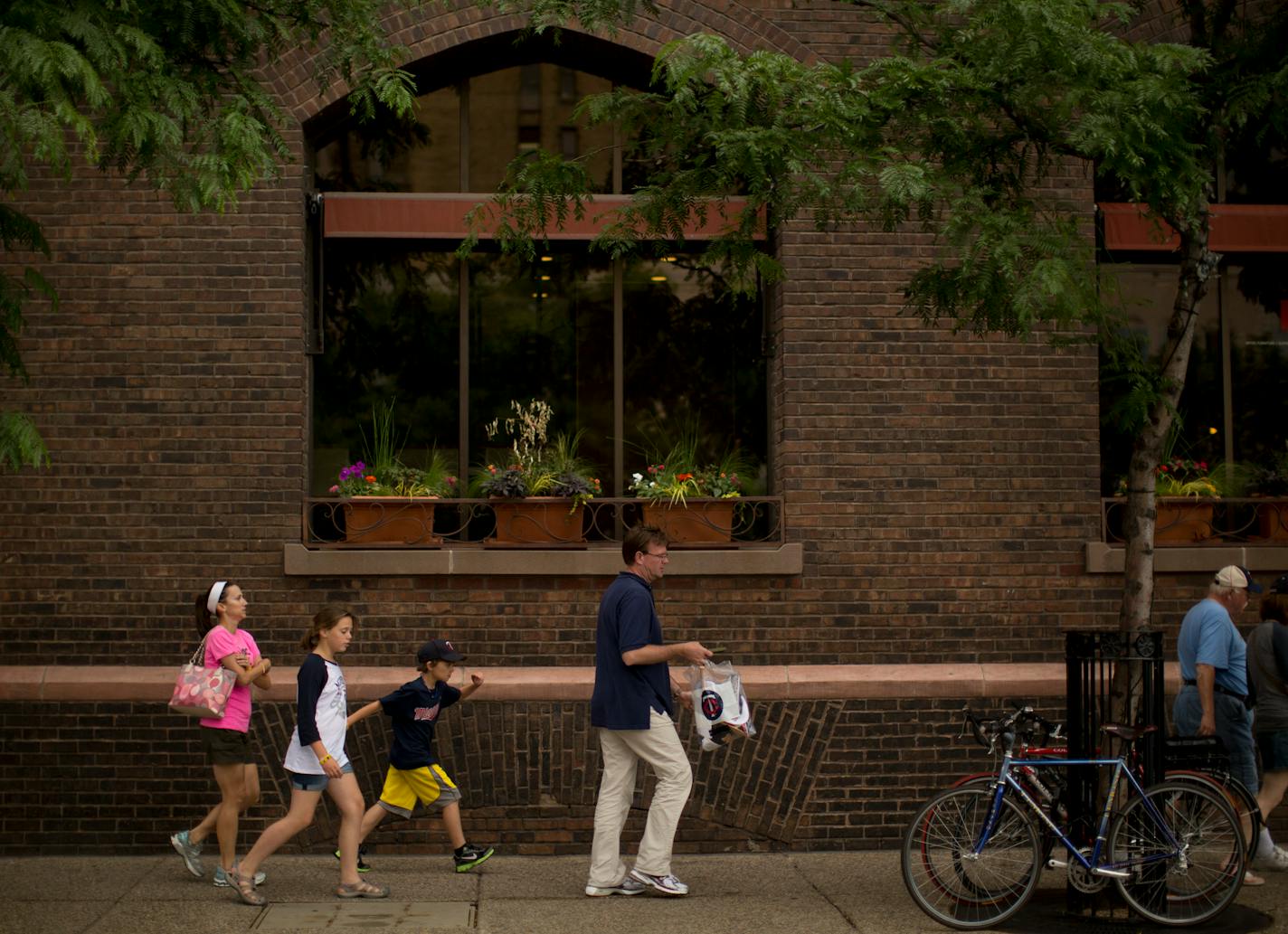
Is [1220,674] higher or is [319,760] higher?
[1220,674]

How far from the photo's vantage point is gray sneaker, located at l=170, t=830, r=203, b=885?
8430 millimetres

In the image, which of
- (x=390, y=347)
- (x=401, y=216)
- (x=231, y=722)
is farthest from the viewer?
(x=390, y=347)

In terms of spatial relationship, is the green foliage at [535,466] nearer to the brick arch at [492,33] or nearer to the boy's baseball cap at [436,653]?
the boy's baseball cap at [436,653]

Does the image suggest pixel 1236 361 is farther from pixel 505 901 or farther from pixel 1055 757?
pixel 505 901

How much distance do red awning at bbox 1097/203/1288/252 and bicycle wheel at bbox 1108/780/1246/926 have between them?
4323 mm

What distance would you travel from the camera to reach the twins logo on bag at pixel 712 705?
784 centimetres

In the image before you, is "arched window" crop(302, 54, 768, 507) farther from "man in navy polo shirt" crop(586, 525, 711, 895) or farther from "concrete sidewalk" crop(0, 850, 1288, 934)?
"concrete sidewalk" crop(0, 850, 1288, 934)

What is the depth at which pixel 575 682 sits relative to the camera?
9.43 m

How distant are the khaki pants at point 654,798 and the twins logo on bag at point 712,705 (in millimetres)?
198

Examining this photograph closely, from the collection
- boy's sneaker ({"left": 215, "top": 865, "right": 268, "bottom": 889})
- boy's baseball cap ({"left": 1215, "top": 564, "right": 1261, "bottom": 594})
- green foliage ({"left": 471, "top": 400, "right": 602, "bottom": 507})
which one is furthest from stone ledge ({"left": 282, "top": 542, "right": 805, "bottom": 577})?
boy's baseball cap ({"left": 1215, "top": 564, "right": 1261, "bottom": 594})

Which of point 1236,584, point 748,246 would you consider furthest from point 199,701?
point 1236,584

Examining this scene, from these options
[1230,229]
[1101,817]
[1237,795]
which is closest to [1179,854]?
[1101,817]

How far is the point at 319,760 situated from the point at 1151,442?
438cm

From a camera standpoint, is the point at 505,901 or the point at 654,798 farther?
the point at 505,901
